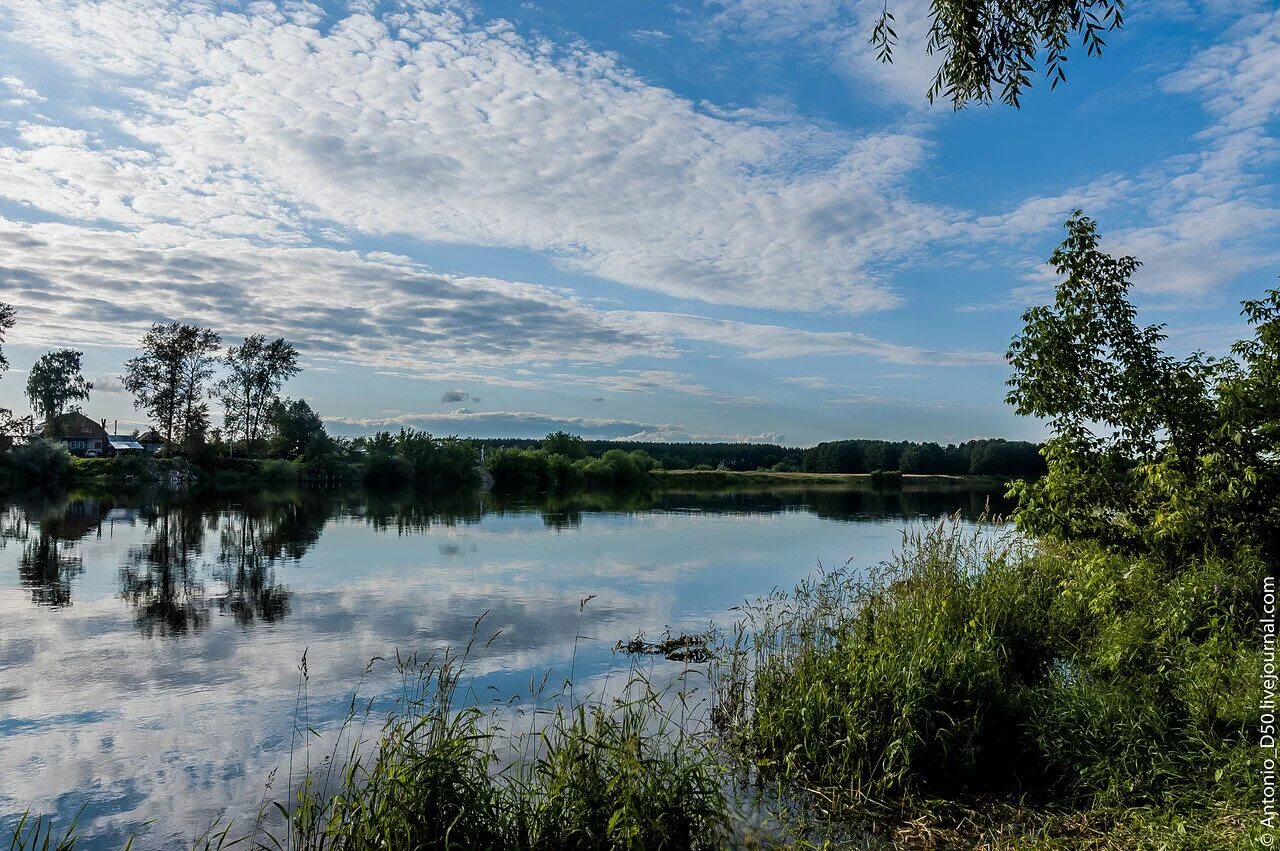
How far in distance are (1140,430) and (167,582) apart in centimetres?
1797

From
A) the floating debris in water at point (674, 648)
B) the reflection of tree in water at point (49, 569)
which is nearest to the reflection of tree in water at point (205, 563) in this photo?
the reflection of tree in water at point (49, 569)

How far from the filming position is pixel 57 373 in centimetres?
6831

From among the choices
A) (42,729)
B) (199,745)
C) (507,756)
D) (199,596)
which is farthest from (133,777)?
(199,596)

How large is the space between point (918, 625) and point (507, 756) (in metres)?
4.61

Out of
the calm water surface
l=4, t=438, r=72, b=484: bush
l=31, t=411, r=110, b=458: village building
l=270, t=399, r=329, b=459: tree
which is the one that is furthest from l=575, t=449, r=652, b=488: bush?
l=31, t=411, r=110, b=458: village building

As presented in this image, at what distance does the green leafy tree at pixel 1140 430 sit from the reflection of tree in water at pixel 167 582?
42.1 ft

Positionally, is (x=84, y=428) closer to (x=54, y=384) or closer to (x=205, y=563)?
(x=54, y=384)

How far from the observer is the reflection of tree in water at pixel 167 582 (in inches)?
526

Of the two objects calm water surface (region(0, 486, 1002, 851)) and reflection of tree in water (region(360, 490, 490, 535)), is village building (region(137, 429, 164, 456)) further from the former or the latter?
calm water surface (region(0, 486, 1002, 851))

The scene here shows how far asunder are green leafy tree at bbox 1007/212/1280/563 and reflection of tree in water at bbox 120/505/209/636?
12847 mm

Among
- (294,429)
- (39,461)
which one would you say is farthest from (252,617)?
(294,429)

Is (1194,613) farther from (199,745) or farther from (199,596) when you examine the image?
(199,596)

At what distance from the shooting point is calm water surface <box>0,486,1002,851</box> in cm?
722

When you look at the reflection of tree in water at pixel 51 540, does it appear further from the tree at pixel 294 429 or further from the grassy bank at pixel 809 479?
the grassy bank at pixel 809 479
